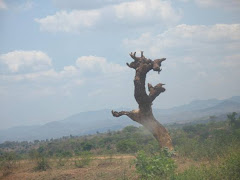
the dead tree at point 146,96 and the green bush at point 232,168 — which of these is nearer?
the green bush at point 232,168

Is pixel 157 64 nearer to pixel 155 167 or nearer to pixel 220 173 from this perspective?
pixel 155 167

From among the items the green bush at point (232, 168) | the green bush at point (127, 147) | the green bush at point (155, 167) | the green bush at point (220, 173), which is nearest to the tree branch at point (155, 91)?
the green bush at point (155, 167)

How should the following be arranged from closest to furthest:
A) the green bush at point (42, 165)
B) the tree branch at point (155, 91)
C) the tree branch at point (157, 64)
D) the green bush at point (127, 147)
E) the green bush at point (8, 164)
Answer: the tree branch at point (157, 64) < the tree branch at point (155, 91) < the green bush at point (8, 164) < the green bush at point (42, 165) < the green bush at point (127, 147)

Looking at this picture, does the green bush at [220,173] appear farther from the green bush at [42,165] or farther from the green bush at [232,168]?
the green bush at [42,165]

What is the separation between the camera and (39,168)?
1584 centimetres

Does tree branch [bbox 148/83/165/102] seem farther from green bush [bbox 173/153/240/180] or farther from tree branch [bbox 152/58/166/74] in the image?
green bush [bbox 173/153/240/180]

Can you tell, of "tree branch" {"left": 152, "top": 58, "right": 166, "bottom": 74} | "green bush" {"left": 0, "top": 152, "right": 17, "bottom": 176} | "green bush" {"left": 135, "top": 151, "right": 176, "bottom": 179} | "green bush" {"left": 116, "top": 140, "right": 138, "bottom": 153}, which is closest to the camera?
"green bush" {"left": 135, "top": 151, "right": 176, "bottom": 179}

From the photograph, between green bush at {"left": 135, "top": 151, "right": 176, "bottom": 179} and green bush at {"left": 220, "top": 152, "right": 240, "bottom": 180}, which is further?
green bush at {"left": 135, "top": 151, "right": 176, "bottom": 179}

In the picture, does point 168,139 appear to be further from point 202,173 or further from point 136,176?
point 202,173

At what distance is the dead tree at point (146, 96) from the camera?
1222 cm

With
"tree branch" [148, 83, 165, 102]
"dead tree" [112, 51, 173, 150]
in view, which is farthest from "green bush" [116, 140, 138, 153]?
"tree branch" [148, 83, 165, 102]

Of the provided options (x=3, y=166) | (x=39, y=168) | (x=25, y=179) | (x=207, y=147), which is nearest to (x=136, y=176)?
(x=207, y=147)

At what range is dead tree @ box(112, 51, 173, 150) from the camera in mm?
12223

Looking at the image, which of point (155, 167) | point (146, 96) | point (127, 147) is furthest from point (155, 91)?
point (127, 147)
